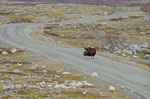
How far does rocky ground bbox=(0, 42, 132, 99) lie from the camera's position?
1698 centimetres

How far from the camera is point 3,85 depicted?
1806cm

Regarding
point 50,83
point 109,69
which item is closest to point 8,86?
point 50,83

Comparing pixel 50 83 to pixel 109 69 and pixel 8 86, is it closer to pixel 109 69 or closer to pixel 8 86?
pixel 8 86

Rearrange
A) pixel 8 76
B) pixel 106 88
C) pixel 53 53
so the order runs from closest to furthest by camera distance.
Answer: pixel 106 88
pixel 8 76
pixel 53 53

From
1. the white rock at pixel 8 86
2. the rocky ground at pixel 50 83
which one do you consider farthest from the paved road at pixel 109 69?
the white rock at pixel 8 86

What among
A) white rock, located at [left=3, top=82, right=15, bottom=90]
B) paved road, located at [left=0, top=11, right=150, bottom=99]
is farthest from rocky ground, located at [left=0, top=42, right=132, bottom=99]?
paved road, located at [left=0, top=11, right=150, bottom=99]

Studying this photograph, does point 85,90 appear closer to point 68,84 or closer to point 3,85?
point 68,84

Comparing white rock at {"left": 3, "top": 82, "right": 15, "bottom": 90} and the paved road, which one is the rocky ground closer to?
white rock at {"left": 3, "top": 82, "right": 15, "bottom": 90}

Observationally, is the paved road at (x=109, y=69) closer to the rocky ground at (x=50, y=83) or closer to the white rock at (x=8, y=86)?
the rocky ground at (x=50, y=83)

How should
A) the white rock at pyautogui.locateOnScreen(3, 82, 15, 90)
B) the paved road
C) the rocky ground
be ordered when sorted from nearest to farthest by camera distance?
the rocky ground
the white rock at pyautogui.locateOnScreen(3, 82, 15, 90)
the paved road

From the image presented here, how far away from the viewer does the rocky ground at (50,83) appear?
16984 millimetres

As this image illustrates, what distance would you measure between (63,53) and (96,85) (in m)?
15.5

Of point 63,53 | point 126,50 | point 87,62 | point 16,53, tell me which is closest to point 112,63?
point 87,62

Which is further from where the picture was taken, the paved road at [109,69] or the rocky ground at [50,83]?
the paved road at [109,69]
